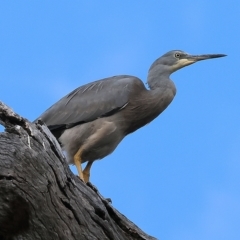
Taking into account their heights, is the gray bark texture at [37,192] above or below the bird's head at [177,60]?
below

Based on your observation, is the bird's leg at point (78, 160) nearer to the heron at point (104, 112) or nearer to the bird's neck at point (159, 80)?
the heron at point (104, 112)

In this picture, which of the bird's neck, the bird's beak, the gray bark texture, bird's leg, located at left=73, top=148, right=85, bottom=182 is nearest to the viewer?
the gray bark texture

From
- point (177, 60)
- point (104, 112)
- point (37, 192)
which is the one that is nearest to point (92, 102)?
point (104, 112)

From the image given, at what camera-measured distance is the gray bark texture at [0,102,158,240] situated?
475 centimetres

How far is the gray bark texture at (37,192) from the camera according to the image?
475 cm

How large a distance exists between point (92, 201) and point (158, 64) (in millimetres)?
4774

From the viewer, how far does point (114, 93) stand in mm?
9047

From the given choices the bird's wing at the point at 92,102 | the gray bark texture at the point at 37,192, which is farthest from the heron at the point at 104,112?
the gray bark texture at the point at 37,192

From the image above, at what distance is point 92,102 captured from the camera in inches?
355

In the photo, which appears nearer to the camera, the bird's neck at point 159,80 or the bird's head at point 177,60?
the bird's neck at point 159,80

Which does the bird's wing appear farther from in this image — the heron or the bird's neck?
the bird's neck

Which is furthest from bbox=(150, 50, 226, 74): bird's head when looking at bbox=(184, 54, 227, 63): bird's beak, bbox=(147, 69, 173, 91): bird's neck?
bbox=(147, 69, 173, 91): bird's neck

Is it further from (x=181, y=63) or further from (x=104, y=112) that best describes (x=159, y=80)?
(x=104, y=112)

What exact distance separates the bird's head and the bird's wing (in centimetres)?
53
